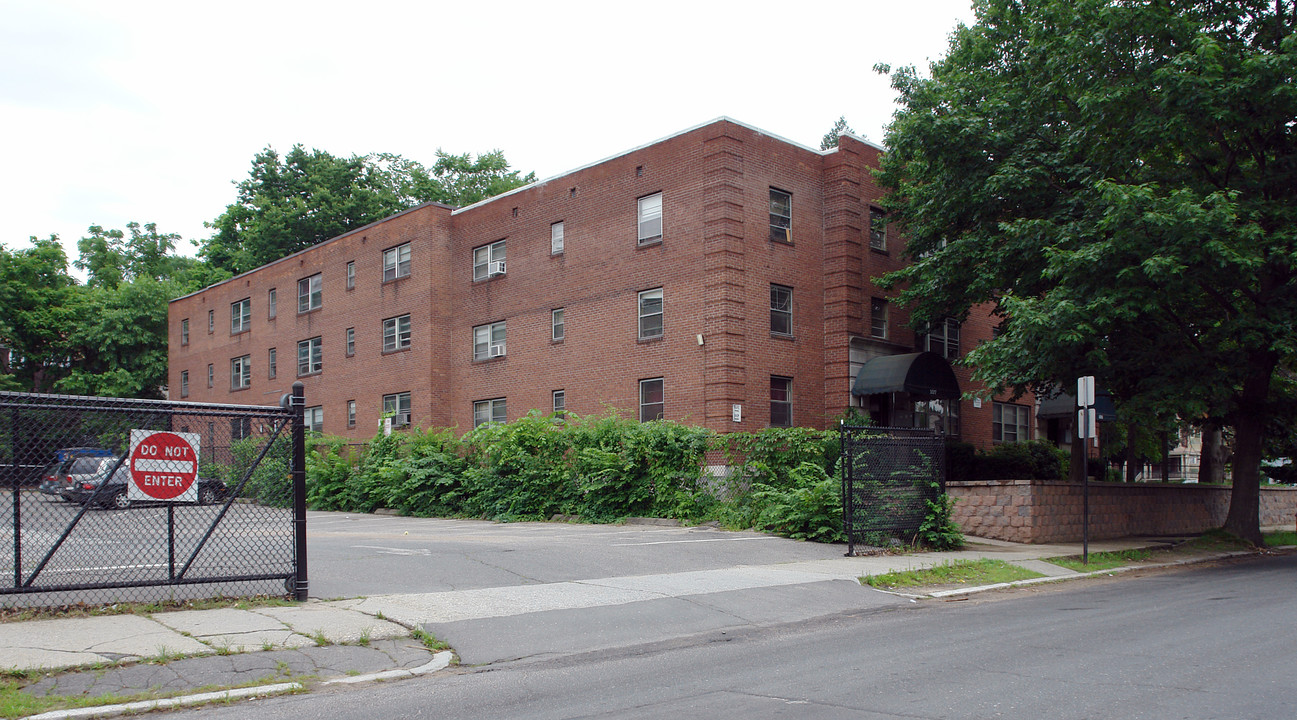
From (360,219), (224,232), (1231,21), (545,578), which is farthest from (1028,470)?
(224,232)

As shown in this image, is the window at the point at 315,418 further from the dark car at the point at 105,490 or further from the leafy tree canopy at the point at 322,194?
the dark car at the point at 105,490

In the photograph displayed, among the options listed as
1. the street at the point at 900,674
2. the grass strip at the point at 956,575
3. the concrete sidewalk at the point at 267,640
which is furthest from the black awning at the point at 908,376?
the concrete sidewalk at the point at 267,640

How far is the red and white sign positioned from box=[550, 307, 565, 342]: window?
20.5 metres

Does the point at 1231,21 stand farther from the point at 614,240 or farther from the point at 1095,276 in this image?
the point at 614,240

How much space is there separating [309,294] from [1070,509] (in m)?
31.2

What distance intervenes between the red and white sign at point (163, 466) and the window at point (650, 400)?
58.5 feet

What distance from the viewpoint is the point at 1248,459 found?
21266mm

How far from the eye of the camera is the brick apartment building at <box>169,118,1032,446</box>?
25547mm

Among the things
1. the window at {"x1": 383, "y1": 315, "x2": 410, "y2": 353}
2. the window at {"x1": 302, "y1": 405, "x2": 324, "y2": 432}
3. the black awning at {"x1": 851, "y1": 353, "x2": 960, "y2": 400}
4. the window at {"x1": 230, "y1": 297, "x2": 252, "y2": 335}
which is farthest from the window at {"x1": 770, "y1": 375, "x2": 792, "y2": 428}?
the window at {"x1": 230, "y1": 297, "x2": 252, "y2": 335}

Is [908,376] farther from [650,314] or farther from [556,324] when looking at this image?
[556,324]

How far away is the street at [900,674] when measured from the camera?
20.4 feet

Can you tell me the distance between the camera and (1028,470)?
3200cm

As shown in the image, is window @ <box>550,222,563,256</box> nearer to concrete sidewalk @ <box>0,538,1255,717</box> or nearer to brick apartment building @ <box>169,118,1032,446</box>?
brick apartment building @ <box>169,118,1032,446</box>

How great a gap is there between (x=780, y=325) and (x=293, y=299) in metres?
23.9
